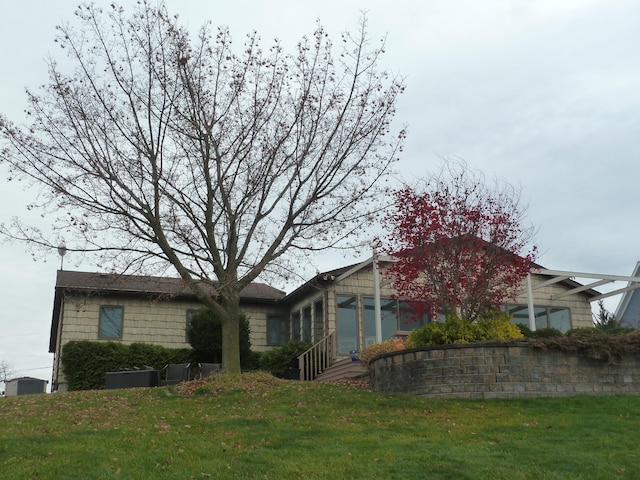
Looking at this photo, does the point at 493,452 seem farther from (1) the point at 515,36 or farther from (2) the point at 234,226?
(2) the point at 234,226

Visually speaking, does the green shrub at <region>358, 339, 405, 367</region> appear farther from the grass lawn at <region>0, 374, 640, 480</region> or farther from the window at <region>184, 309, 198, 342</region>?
the window at <region>184, 309, 198, 342</region>

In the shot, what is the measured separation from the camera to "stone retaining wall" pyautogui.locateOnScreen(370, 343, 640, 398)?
11.8m

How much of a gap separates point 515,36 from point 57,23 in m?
9.28

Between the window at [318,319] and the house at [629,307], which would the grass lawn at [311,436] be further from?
the house at [629,307]

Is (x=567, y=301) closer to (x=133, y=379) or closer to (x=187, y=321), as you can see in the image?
(x=187, y=321)

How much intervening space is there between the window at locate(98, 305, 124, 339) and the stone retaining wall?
452 inches

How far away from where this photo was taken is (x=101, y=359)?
1919 centimetres

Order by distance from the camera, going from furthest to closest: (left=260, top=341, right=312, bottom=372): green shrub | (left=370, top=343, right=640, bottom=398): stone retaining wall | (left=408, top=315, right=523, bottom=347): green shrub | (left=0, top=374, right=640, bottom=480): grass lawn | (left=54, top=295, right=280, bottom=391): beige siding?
(left=54, top=295, right=280, bottom=391): beige siding < (left=260, top=341, right=312, bottom=372): green shrub < (left=408, top=315, right=523, bottom=347): green shrub < (left=370, top=343, right=640, bottom=398): stone retaining wall < (left=0, top=374, right=640, bottom=480): grass lawn

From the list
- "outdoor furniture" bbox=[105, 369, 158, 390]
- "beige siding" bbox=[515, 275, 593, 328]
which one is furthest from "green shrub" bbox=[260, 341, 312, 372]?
"beige siding" bbox=[515, 275, 593, 328]

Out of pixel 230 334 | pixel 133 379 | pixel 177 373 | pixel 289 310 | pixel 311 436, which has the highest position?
pixel 289 310

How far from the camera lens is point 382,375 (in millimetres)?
13250

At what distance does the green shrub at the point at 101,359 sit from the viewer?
19.0 m

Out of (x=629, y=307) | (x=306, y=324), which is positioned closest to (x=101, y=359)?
(x=306, y=324)

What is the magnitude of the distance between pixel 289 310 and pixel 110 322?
5794mm
